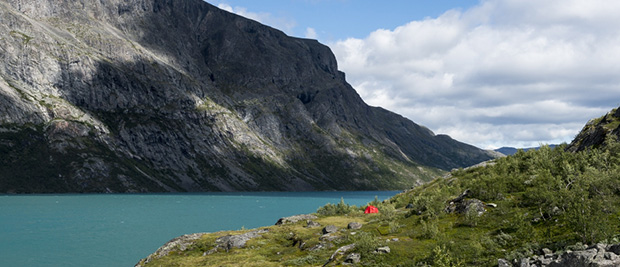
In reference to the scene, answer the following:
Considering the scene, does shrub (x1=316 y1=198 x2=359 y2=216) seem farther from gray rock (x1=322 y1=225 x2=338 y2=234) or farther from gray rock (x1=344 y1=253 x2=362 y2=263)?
gray rock (x1=344 y1=253 x2=362 y2=263)

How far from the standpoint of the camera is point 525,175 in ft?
124

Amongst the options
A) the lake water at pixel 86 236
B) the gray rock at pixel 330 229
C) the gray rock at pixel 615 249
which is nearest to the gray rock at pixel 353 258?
the gray rock at pixel 330 229

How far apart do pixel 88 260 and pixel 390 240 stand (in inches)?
1892

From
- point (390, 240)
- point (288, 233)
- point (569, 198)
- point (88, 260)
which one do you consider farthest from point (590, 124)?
point (88, 260)

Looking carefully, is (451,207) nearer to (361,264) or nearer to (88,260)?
(361,264)

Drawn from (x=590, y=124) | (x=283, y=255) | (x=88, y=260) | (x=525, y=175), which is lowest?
(x=88, y=260)

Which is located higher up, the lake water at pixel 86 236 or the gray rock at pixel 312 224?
the gray rock at pixel 312 224

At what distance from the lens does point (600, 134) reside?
40344mm

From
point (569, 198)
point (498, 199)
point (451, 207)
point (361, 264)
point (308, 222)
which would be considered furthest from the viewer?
point (308, 222)

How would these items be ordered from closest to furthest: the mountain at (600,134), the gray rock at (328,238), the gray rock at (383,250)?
the gray rock at (383,250) < the gray rock at (328,238) < the mountain at (600,134)

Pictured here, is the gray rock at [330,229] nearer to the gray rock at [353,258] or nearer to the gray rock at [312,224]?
the gray rock at [312,224]

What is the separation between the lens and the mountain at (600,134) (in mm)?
38156

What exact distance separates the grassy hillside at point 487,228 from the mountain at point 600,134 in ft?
7.30

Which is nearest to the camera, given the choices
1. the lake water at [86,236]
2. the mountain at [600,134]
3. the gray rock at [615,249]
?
the gray rock at [615,249]
